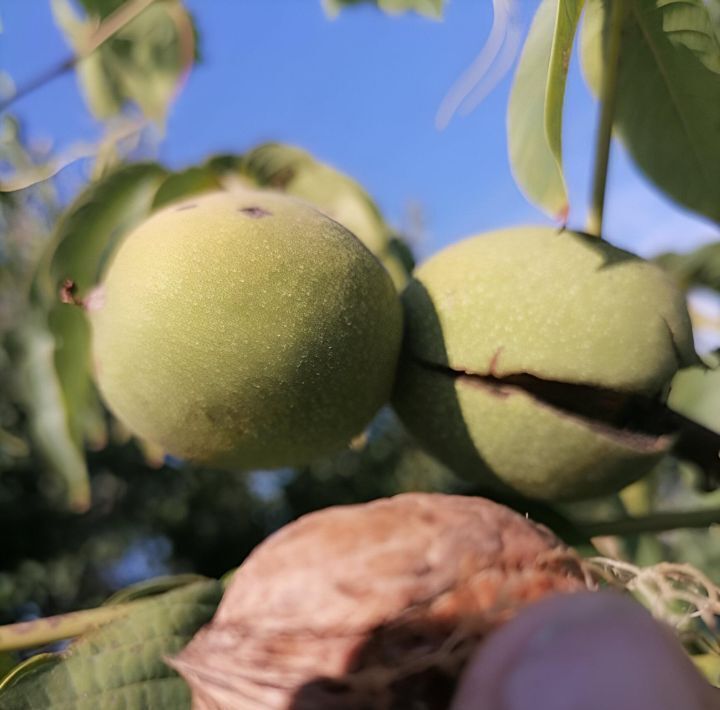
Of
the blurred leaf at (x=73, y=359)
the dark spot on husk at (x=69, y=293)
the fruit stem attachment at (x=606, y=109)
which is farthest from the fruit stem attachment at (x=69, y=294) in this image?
the fruit stem attachment at (x=606, y=109)

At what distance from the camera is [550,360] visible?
1.22 metres

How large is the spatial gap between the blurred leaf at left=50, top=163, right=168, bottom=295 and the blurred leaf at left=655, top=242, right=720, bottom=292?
4.13ft

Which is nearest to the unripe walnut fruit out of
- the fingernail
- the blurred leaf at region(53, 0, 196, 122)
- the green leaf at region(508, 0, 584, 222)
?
the fingernail

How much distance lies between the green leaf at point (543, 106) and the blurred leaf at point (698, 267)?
0.78 metres

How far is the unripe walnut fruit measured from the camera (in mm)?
795

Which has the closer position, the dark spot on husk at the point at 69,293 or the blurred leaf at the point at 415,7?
the dark spot on husk at the point at 69,293

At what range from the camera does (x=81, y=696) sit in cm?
98

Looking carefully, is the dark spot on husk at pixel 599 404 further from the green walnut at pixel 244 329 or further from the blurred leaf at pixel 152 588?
the blurred leaf at pixel 152 588

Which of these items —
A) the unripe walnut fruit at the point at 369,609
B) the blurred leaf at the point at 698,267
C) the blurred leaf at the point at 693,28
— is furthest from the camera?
the blurred leaf at the point at 698,267

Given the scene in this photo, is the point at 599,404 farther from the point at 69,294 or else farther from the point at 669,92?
the point at 69,294

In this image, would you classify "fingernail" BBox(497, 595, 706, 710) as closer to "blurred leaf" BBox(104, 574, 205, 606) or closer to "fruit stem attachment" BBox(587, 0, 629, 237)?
"blurred leaf" BBox(104, 574, 205, 606)

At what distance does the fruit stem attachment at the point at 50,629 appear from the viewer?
1.09 m

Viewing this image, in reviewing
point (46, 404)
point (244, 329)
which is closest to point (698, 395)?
point (244, 329)

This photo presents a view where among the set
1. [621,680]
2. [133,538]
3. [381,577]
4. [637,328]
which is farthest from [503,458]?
[133,538]
